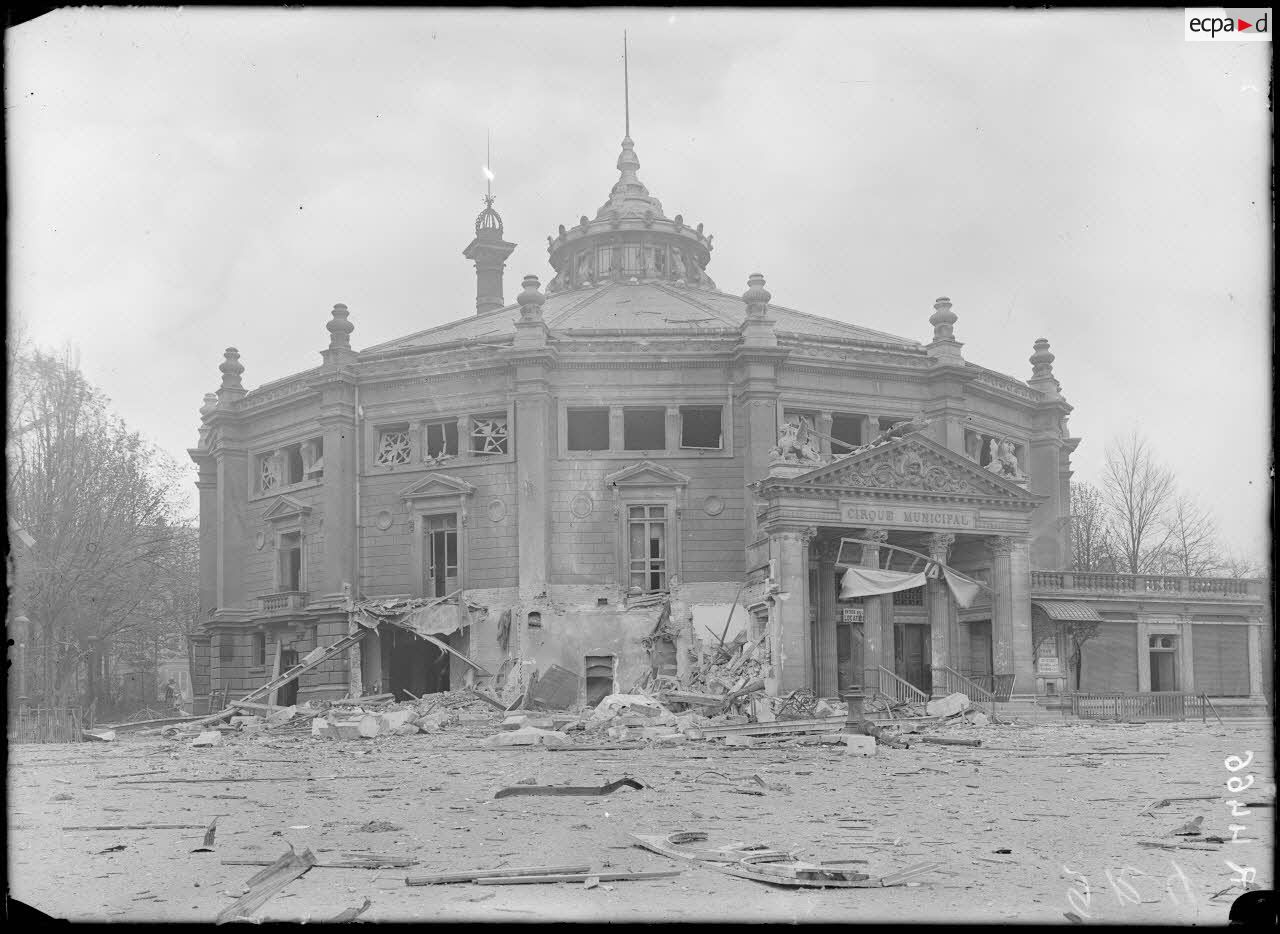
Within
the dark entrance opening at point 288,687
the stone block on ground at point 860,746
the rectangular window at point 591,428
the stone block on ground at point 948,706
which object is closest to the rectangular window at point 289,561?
the dark entrance opening at point 288,687

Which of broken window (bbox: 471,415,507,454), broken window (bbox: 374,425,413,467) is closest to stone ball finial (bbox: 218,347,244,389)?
broken window (bbox: 374,425,413,467)

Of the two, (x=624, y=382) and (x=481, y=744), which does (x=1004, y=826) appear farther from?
(x=624, y=382)

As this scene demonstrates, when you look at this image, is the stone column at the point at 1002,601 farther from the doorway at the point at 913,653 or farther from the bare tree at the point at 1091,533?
the bare tree at the point at 1091,533

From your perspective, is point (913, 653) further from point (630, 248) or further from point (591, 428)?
point (630, 248)

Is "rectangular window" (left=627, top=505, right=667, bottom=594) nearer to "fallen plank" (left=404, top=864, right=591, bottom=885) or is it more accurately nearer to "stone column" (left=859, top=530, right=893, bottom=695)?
"stone column" (left=859, top=530, right=893, bottom=695)

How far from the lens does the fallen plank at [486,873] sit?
A: 9.70 meters

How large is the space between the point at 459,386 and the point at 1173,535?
1262 inches

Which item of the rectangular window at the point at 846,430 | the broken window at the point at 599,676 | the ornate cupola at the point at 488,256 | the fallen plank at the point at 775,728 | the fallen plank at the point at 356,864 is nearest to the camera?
the fallen plank at the point at 356,864

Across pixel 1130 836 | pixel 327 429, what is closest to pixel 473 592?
pixel 327 429

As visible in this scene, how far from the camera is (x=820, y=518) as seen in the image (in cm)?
3459

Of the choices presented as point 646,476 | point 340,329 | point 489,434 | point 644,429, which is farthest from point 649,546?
point 340,329

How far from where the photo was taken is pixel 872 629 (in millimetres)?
36344

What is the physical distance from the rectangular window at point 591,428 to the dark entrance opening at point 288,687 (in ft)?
41.5

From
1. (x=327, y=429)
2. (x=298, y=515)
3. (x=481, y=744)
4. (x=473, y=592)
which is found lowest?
(x=481, y=744)
